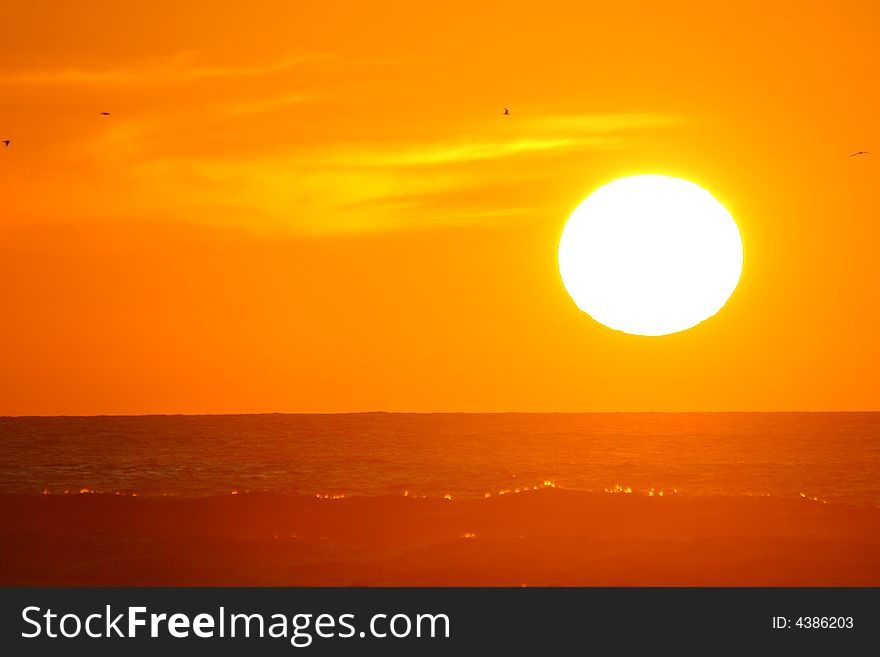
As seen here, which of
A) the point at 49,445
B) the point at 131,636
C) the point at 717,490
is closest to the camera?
the point at 131,636

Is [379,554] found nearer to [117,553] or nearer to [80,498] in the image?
[117,553]

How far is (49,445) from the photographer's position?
14125 centimetres

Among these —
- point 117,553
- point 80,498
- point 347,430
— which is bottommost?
point 117,553

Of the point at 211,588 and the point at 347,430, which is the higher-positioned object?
the point at 347,430

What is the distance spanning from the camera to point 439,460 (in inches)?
4646

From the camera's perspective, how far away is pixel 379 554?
50.6m

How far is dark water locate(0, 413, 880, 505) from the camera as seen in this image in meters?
93.4

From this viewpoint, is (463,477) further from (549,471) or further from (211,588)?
(211,588)

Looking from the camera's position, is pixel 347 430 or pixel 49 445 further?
pixel 347 430

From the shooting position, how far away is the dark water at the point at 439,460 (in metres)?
Result: 93.4

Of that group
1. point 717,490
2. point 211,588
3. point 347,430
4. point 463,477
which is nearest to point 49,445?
point 347,430

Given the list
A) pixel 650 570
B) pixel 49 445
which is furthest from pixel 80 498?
pixel 49 445

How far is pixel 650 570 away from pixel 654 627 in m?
12.0

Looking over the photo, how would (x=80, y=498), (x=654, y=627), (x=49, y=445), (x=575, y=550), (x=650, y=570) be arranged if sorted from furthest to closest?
(x=49, y=445) → (x=80, y=498) → (x=575, y=550) → (x=650, y=570) → (x=654, y=627)
